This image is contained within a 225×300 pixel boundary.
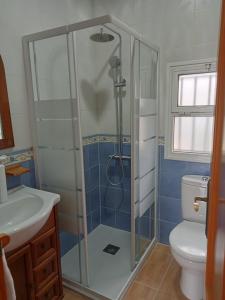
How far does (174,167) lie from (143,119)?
635 millimetres

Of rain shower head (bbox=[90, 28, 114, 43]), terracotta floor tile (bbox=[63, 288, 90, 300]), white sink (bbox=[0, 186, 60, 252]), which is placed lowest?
terracotta floor tile (bbox=[63, 288, 90, 300])

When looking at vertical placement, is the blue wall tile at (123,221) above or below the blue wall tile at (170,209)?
below

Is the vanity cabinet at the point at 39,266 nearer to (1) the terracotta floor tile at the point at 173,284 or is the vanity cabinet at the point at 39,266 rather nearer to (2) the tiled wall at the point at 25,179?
(2) the tiled wall at the point at 25,179

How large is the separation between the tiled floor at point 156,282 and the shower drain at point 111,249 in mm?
334

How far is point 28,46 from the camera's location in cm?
169

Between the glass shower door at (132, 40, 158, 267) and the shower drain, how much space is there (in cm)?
29

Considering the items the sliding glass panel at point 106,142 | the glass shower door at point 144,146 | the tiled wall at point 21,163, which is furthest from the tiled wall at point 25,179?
the glass shower door at point 144,146

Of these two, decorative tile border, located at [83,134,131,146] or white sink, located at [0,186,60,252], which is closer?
white sink, located at [0,186,60,252]

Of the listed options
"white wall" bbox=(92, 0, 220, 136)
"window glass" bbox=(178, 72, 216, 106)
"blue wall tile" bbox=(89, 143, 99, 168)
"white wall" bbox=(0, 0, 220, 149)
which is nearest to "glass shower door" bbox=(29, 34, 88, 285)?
"white wall" bbox=(0, 0, 220, 149)

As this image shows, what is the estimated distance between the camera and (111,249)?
2.35 meters

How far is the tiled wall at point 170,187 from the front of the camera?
2146mm

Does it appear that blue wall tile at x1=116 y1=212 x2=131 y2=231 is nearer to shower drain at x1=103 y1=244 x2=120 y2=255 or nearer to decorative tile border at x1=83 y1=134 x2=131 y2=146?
shower drain at x1=103 y1=244 x2=120 y2=255

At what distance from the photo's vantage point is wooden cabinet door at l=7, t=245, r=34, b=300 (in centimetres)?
137

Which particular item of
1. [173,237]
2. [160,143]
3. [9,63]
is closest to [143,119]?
[160,143]
